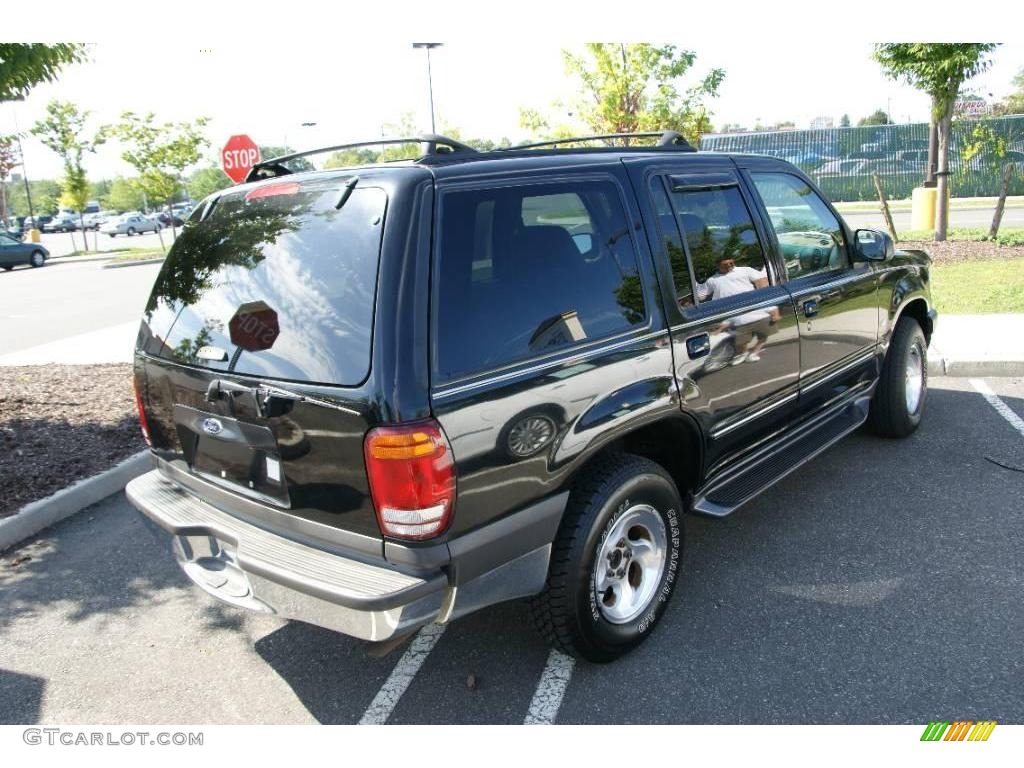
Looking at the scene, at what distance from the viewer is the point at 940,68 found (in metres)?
12.4

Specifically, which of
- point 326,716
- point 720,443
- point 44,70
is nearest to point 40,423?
point 44,70

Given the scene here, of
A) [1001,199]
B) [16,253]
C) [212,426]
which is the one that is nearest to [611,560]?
[212,426]

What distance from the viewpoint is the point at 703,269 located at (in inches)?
135

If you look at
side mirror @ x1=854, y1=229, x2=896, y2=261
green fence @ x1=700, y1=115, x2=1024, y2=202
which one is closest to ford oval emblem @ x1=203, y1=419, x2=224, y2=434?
side mirror @ x1=854, y1=229, x2=896, y2=261

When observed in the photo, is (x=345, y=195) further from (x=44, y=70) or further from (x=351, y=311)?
(x=44, y=70)

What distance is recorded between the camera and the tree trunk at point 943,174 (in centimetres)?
1332

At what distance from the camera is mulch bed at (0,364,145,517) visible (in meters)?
4.86

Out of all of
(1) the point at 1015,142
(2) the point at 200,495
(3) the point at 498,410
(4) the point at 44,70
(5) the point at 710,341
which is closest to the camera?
(3) the point at 498,410

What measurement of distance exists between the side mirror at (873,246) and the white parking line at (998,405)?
5.97 feet

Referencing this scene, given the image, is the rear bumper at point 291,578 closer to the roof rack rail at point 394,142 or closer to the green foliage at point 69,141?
the roof rack rail at point 394,142

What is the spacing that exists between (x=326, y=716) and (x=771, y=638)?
180 centimetres

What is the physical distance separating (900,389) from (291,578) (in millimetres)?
4221

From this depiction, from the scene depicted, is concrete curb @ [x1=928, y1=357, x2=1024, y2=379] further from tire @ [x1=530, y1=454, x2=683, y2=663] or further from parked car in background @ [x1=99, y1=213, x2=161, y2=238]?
parked car in background @ [x1=99, y1=213, x2=161, y2=238]

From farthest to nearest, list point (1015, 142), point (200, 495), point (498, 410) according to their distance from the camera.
A: point (1015, 142)
point (200, 495)
point (498, 410)
